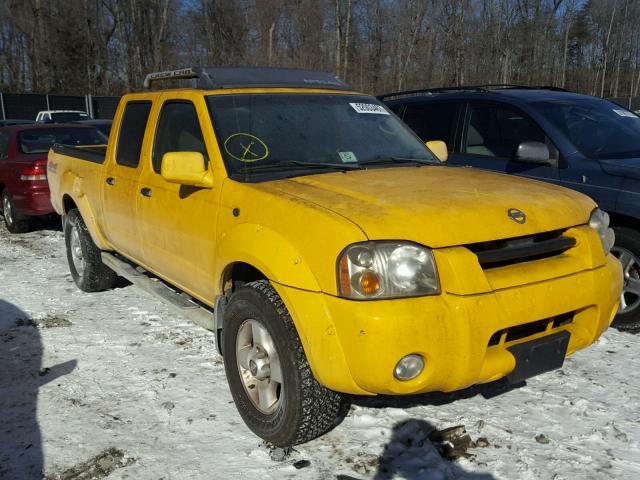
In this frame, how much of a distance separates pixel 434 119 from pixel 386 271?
414 centimetres

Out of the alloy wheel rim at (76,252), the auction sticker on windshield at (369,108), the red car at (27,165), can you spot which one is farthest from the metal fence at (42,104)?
the auction sticker on windshield at (369,108)

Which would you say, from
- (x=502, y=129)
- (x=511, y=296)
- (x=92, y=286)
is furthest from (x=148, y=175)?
(x=502, y=129)

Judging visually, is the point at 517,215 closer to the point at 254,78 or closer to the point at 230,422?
the point at 230,422

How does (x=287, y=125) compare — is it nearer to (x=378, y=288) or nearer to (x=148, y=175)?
(x=148, y=175)

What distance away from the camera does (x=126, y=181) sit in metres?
4.65

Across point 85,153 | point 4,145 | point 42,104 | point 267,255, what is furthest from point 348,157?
point 42,104

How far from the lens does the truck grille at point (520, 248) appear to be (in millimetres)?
2787

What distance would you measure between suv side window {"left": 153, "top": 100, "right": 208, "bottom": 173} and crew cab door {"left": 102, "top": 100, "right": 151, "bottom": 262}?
0.20 meters

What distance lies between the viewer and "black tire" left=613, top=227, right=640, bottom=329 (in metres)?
4.56

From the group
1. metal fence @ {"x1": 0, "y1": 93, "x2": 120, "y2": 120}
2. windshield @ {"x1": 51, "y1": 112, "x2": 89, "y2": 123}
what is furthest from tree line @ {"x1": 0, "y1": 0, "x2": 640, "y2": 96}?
windshield @ {"x1": 51, "y1": 112, "x2": 89, "y2": 123}

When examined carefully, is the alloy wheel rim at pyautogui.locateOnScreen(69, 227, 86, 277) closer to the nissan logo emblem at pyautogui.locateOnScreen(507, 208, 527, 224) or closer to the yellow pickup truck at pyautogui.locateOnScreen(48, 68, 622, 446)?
the yellow pickup truck at pyautogui.locateOnScreen(48, 68, 622, 446)

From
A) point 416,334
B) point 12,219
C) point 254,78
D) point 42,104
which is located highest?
point 42,104

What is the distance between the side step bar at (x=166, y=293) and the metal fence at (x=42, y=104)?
93.5 feet

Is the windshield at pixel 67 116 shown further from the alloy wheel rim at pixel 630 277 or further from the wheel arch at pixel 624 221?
the alloy wheel rim at pixel 630 277
